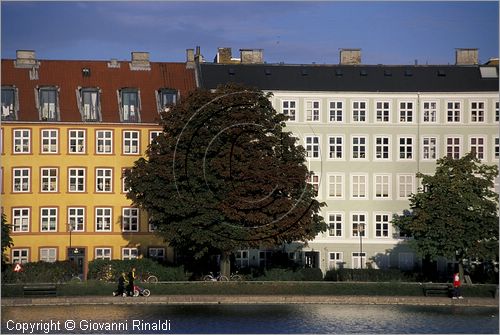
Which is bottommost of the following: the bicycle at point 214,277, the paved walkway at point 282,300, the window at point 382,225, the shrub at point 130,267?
the paved walkway at point 282,300

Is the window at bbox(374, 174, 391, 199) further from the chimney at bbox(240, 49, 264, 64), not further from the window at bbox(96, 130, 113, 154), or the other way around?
the window at bbox(96, 130, 113, 154)

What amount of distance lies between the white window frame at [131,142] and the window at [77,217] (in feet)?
17.2

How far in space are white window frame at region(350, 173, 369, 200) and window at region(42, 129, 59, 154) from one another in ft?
70.0

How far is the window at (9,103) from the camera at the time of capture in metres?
102

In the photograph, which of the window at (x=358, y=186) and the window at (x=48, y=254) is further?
the window at (x=358, y=186)

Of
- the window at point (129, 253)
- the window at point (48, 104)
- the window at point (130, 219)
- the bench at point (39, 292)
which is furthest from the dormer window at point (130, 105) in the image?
the bench at point (39, 292)

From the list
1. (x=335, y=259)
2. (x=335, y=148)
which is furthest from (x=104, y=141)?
(x=335, y=259)

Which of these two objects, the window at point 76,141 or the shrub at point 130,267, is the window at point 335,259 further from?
the window at point 76,141

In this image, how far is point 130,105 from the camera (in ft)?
342

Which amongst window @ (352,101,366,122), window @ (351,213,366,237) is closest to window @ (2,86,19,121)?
window @ (352,101,366,122)

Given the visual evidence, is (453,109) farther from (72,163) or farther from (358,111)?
(72,163)

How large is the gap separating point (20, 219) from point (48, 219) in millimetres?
1978

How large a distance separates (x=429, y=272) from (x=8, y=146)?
1208 inches

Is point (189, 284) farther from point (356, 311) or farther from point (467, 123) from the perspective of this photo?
point (467, 123)
